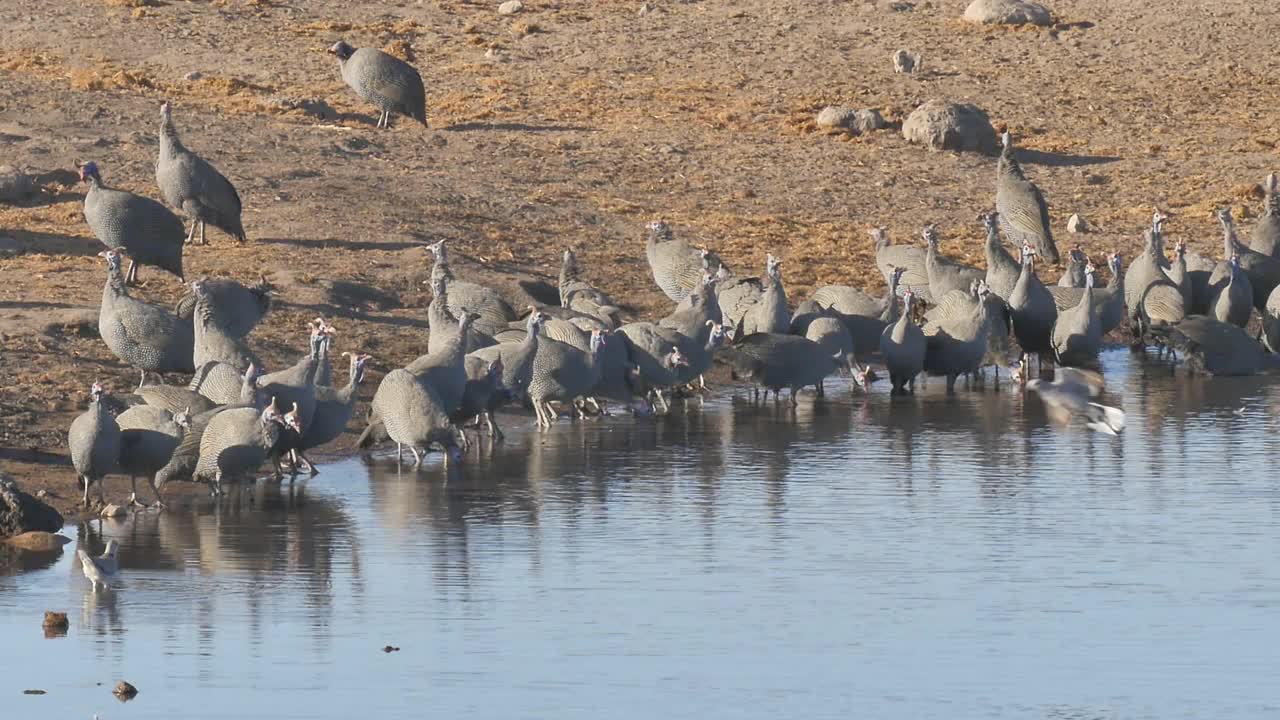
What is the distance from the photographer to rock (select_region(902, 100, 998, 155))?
84.2 ft

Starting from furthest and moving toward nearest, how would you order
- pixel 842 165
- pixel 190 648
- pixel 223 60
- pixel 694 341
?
1. pixel 223 60
2. pixel 842 165
3. pixel 694 341
4. pixel 190 648

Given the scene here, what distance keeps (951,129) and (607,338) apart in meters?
11.5

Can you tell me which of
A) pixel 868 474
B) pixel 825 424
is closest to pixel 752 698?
pixel 868 474

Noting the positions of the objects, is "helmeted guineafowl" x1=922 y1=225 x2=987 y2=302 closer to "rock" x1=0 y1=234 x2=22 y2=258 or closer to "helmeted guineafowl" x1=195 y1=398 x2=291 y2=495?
"rock" x1=0 y1=234 x2=22 y2=258

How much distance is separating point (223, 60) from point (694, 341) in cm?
1564

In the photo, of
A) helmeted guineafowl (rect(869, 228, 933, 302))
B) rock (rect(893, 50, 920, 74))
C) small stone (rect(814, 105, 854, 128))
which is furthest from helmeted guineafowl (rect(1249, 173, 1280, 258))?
rock (rect(893, 50, 920, 74))

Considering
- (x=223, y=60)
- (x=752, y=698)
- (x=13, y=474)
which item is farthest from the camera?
(x=223, y=60)

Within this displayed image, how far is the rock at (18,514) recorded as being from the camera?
10867mm

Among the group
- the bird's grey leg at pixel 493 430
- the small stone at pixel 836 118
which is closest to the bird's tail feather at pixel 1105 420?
the bird's grey leg at pixel 493 430

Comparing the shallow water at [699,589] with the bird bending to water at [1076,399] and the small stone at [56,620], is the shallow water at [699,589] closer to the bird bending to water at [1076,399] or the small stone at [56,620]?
the small stone at [56,620]

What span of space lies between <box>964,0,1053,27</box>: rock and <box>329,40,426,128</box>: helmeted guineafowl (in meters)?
9.78

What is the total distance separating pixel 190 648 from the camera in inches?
361

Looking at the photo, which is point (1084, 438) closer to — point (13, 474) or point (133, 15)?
point (13, 474)

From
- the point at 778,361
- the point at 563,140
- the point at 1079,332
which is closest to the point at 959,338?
the point at 1079,332
